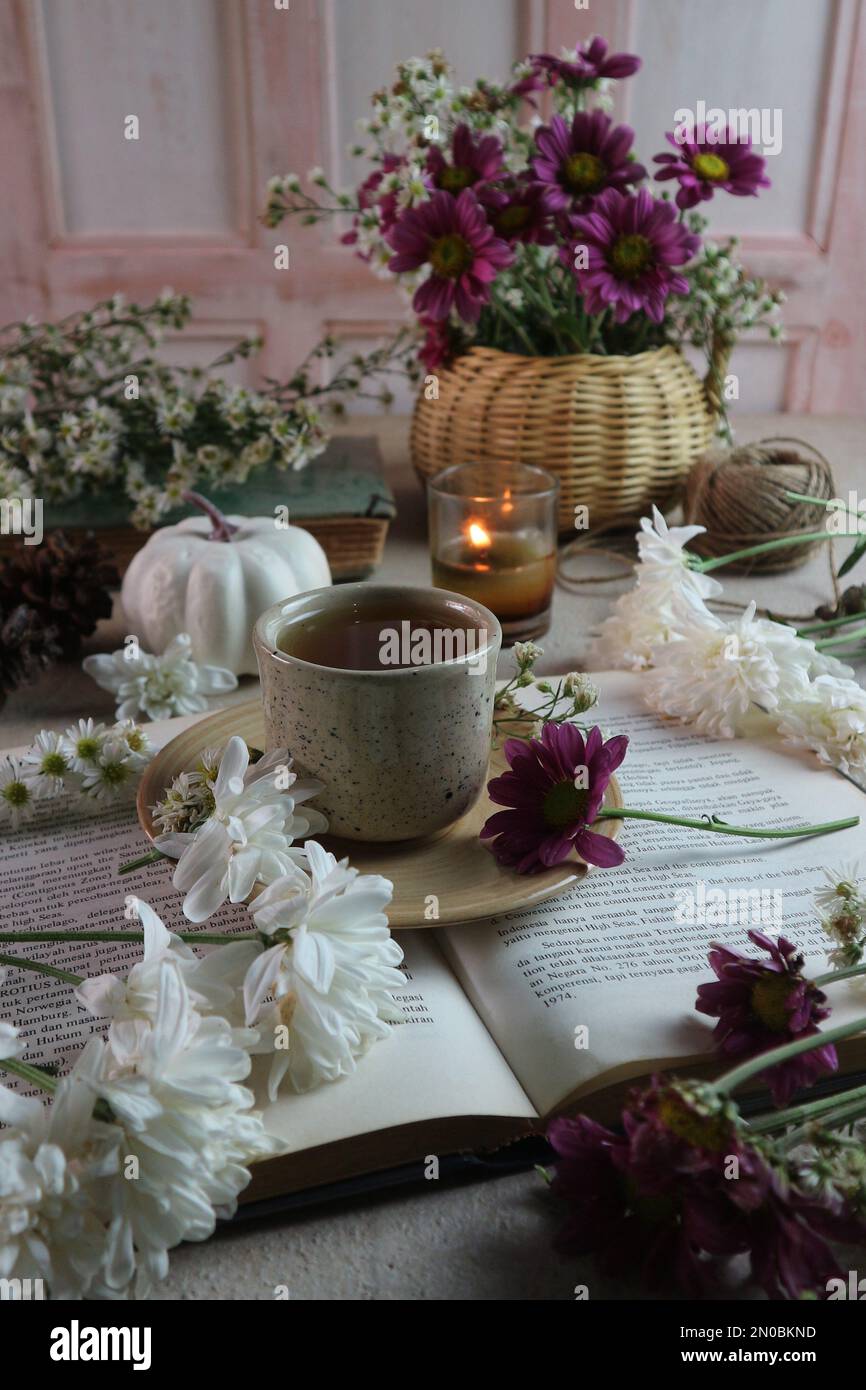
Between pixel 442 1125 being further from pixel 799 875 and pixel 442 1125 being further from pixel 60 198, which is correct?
pixel 60 198

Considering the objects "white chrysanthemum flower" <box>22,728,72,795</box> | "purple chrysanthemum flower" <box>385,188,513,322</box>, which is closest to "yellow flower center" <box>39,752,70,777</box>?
"white chrysanthemum flower" <box>22,728,72,795</box>

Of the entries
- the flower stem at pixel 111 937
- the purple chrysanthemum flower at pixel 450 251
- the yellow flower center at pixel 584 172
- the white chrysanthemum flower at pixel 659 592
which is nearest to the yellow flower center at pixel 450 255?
the purple chrysanthemum flower at pixel 450 251

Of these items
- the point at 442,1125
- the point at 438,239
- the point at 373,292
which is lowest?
the point at 442,1125

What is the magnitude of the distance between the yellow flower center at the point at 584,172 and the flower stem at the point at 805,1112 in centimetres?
81

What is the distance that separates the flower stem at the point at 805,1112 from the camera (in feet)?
1.34

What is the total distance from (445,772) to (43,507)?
2.16 ft

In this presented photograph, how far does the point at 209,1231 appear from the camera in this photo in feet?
1.33

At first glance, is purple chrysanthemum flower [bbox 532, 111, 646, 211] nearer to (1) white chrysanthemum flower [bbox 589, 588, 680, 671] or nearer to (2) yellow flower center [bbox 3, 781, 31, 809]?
(1) white chrysanthemum flower [bbox 589, 588, 680, 671]

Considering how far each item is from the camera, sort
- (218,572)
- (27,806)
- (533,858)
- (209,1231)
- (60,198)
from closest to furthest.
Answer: (209,1231)
(533,858)
(27,806)
(218,572)
(60,198)

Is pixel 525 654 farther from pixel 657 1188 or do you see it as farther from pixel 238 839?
pixel 657 1188

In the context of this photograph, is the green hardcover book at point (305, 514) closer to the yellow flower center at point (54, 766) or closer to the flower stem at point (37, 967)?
the yellow flower center at point (54, 766)

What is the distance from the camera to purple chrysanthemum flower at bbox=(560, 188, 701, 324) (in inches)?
38.7

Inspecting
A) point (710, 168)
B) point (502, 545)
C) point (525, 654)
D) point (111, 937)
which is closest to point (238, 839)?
point (111, 937)

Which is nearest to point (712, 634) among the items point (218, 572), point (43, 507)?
point (218, 572)
